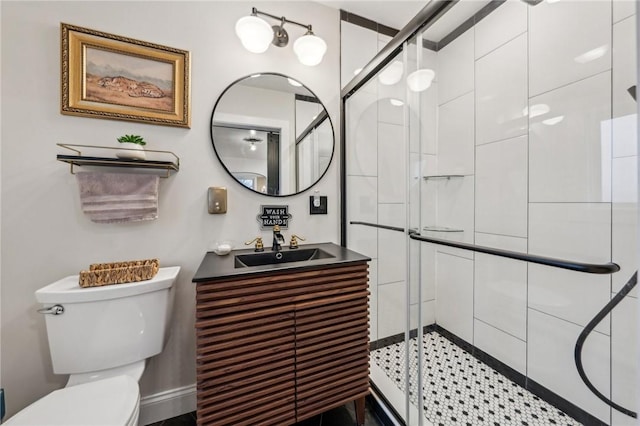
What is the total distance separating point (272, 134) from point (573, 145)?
61.9 inches

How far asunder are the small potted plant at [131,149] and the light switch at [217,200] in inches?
14.1

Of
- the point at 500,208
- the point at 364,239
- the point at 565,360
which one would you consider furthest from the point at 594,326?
the point at 364,239

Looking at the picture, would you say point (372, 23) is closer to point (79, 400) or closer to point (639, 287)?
point (639, 287)

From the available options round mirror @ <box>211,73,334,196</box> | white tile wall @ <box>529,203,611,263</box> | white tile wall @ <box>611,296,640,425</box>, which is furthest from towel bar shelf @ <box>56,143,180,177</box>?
white tile wall @ <box>611,296,640,425</box>

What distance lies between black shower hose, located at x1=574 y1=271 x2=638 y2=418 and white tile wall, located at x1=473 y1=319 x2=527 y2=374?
0.87ft

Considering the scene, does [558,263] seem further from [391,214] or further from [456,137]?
[456,137]

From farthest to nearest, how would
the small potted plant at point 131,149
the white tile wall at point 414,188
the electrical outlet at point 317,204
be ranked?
1. the electrical outlet at point 317,204
2. the white tile wall at point 414,188
3. the small potted plant at point 131,149

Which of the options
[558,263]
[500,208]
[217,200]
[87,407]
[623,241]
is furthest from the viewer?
[500,208]

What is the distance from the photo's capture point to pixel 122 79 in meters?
1.25

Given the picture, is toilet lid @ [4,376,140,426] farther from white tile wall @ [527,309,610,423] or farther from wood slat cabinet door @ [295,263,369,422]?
white tile wall @ [527,309,610,423]

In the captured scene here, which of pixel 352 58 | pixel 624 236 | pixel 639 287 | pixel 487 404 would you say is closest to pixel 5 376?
pixel 639 287

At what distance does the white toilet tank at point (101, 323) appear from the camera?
986mm

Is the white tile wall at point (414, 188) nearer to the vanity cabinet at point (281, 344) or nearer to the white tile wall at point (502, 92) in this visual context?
the vanity cabinet at point (281, 344)

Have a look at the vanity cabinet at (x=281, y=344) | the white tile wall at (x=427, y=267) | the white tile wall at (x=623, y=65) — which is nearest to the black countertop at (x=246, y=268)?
the vanity cabinet at (x=281, y=344)
